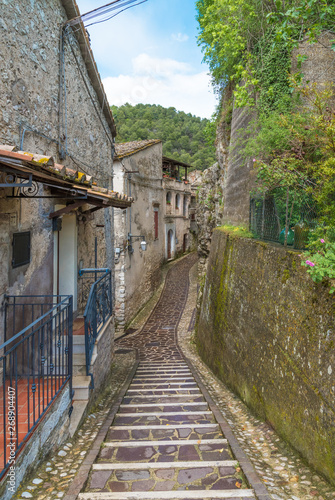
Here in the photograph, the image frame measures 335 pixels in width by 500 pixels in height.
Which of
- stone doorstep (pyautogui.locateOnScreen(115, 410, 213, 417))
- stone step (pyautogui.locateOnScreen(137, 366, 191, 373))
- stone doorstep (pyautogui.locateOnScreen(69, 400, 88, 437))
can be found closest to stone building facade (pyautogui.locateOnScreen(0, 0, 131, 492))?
stone doorstep (pyautogui.locateOnScreen(69, 400, 88, 437))

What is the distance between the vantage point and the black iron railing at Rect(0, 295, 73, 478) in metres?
2.94

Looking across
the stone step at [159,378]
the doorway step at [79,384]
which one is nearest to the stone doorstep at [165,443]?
the doorway step at [79,384]

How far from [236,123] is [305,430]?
9.27 metres

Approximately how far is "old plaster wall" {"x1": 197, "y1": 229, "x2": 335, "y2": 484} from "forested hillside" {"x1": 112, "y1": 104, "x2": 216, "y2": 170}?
3468 centimetres

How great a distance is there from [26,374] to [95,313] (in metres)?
1.91

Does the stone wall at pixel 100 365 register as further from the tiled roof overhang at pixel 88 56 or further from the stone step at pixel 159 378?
the tiled roof overhang at pixel 88 56

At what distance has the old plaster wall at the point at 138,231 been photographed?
44.9 ft

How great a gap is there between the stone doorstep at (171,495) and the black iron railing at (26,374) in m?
0.79

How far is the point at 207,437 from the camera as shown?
13.5 ft

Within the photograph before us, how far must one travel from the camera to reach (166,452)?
367cm

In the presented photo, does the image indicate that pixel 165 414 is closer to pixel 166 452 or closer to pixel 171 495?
pixel 166 452

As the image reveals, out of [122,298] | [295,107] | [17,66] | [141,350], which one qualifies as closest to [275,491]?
[17,66]

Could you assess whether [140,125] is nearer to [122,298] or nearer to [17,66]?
[122,298]

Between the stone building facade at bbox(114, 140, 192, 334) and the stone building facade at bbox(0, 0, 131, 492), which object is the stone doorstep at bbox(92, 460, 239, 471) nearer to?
the stone building facade at bbox(0, 0, 131, 492)
